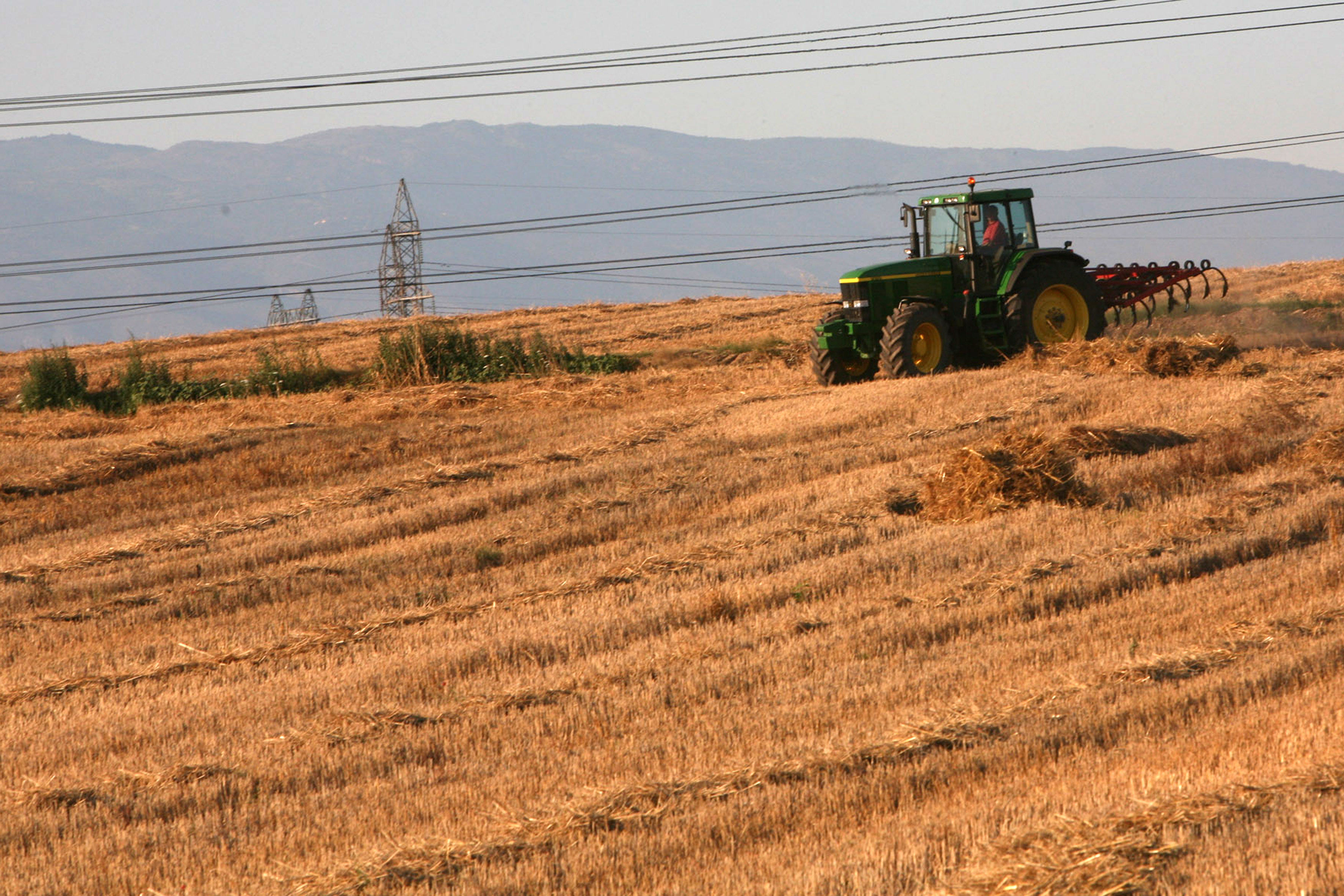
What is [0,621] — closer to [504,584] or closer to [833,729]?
[504,584]

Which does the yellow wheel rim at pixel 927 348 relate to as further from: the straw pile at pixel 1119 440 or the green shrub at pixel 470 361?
the green shrub at pixel 470 361

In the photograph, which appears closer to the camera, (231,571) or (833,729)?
(833,729)

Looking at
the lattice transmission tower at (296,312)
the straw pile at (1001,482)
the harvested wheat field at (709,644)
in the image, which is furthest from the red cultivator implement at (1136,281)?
the lattice transmission tower at (296,312)

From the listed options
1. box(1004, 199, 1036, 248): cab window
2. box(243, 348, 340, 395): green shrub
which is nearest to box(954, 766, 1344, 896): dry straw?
box(1004, 199, 1036, 248): cab window

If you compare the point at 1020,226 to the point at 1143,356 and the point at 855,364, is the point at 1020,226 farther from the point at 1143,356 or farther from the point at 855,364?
the point at 855,364

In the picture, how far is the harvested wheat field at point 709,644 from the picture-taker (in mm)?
5199

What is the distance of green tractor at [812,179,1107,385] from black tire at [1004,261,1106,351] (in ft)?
0.05

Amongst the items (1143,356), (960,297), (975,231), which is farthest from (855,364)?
(1143,356)

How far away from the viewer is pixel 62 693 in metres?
7.97

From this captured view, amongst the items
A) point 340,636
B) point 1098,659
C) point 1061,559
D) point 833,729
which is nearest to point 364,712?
point 340,636

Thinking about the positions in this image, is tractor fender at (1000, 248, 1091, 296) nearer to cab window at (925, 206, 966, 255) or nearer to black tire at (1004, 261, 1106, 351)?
black tire at (1004, 261, 1106, 351)

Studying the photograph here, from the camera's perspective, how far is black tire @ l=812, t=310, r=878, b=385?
17.3 meters

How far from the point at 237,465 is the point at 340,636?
20.2 ft

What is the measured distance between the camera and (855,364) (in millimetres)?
17672
